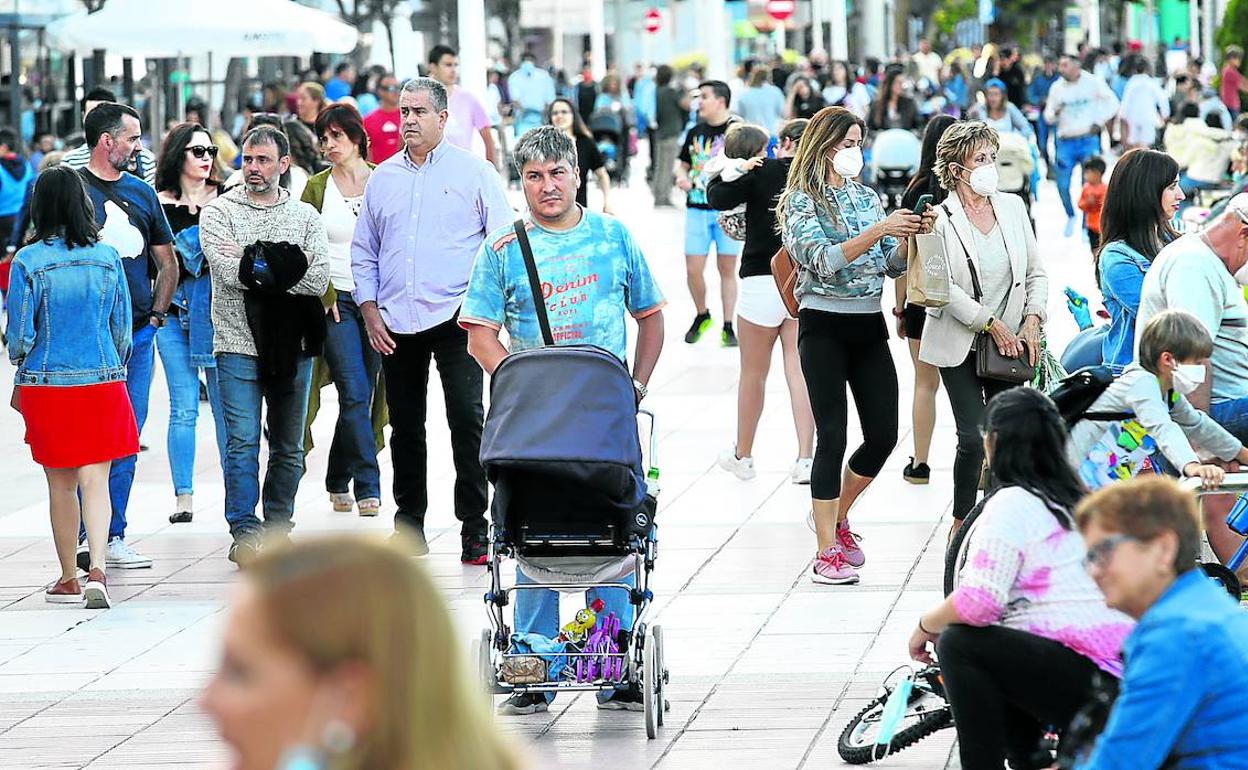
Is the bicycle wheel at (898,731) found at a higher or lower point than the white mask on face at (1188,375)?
lower

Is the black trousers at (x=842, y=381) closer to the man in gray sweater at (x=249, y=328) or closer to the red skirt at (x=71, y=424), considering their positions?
the man in gray sweater at (x=249, y=328)

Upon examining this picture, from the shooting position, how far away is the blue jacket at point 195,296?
998 cm

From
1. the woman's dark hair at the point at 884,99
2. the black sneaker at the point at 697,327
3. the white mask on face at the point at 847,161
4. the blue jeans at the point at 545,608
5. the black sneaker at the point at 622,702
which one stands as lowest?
the black sneaker at the point at 622,702

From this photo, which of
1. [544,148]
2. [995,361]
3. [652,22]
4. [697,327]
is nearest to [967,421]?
[995,361]

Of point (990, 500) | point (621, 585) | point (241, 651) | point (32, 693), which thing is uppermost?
point (241, 651)

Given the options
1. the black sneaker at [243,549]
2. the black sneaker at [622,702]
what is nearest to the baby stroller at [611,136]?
the black sneaker at [243,549]

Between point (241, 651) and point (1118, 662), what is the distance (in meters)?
3.31

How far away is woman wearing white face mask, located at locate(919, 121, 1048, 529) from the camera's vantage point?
8.46 metres

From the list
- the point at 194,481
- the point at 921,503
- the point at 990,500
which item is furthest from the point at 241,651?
the point at 194,481

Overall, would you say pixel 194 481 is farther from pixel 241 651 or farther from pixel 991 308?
pixel 241 651

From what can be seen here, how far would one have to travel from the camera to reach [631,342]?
16500 millimetres

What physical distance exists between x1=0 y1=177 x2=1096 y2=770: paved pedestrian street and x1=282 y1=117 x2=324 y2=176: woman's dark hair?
1.64m

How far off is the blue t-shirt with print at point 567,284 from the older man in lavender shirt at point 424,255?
1.61 metres

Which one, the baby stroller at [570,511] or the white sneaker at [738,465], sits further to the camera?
the white sneaker at [738,465]
